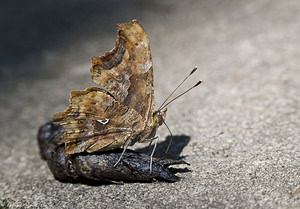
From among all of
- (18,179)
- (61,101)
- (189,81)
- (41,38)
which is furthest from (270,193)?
(41,38)

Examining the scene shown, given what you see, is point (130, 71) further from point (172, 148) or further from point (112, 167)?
point (172, 148)

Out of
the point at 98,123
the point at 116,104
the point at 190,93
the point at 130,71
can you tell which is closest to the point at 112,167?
the point at 98,123

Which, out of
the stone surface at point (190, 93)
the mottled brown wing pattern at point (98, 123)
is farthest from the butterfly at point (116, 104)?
the stone surface at point (190, 93)

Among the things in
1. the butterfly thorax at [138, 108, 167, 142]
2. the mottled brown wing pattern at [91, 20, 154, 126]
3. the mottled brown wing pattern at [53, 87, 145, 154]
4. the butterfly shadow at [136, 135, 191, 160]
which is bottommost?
the butterfly shadow at [136, 135, 191, 160]

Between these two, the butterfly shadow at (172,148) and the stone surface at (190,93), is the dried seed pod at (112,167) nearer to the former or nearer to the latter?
the stone surface at (190,93)

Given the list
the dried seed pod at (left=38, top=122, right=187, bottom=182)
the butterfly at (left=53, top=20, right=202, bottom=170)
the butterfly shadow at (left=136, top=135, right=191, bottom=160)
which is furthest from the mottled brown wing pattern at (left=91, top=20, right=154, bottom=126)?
the butterfly shadow at (left=136, top=135, right=191, bottom=160)

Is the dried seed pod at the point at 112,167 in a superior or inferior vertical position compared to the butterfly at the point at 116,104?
inferior

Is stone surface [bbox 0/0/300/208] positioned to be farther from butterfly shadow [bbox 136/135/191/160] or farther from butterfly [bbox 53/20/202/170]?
butterfly [bbox 53/20/202/170]
